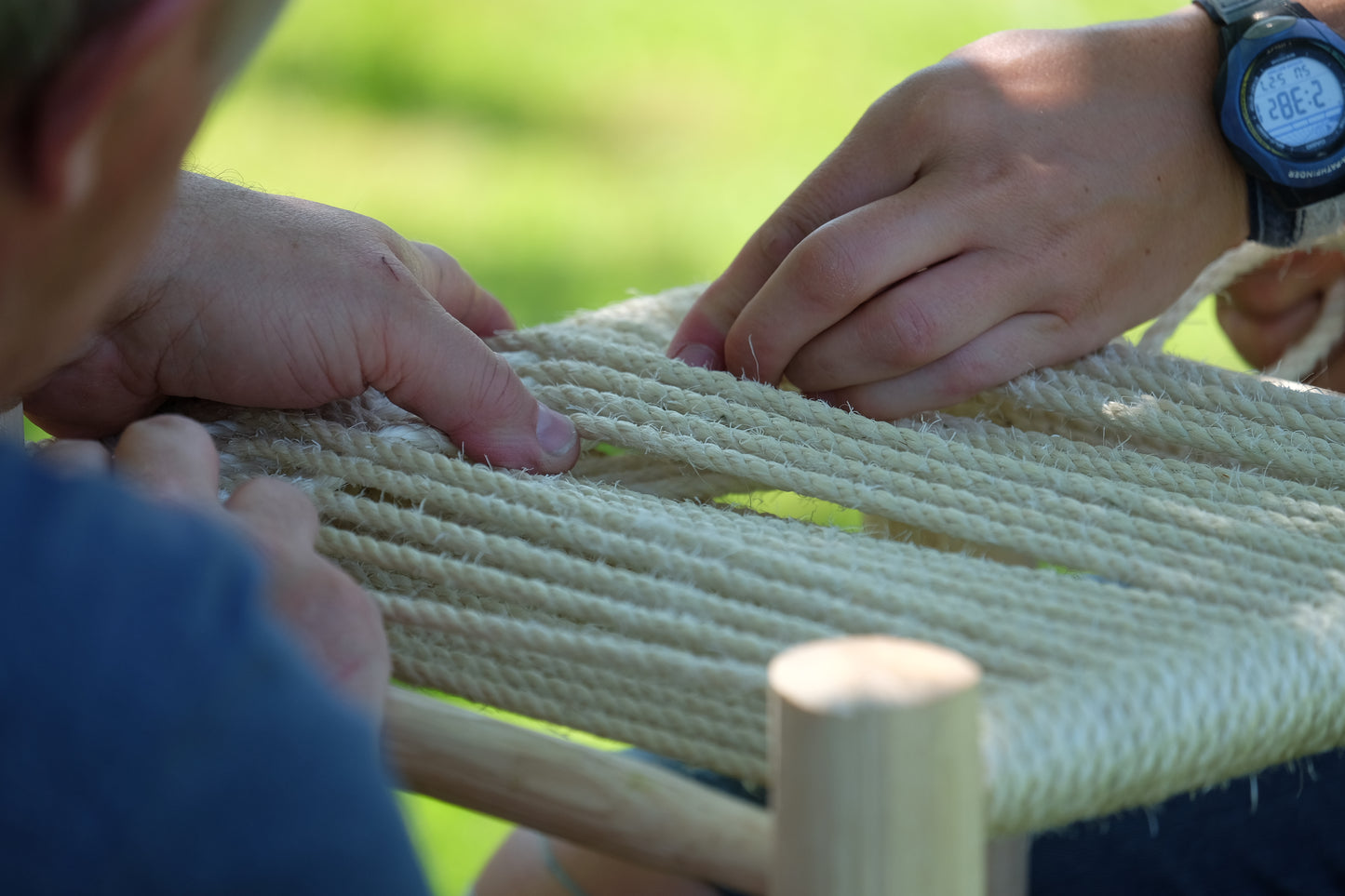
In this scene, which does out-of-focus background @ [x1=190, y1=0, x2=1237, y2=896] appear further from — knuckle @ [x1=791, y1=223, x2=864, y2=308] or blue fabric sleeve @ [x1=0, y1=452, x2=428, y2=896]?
blue fabric sleeve @ [x1=0, y1=452, x2=428, y2=896]

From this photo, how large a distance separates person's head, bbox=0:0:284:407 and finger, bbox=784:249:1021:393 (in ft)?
1.32

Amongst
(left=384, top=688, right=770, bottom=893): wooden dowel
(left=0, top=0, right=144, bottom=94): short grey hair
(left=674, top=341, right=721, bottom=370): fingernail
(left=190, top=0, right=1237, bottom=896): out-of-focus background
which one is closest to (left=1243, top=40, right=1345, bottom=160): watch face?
(left=674, top=341, right=721, bottom=370): fingernail

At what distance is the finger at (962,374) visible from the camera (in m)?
0.74

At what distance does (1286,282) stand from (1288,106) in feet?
0.62

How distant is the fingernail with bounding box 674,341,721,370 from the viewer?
0.79 meters

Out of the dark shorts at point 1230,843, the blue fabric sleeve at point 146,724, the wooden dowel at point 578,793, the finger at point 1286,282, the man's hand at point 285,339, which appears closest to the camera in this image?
the blue fabric sleeve at point 146,724

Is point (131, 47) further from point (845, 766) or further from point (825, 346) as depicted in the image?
point (825, 346)

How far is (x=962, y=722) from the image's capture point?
0.38 meters

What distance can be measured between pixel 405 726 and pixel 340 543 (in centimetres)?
17

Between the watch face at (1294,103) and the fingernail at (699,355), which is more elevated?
the watch face at (1294,103)

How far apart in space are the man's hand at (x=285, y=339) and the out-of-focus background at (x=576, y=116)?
1.53 meters

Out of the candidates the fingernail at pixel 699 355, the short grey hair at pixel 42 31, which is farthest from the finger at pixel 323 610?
the fingernail at pixel 699 355

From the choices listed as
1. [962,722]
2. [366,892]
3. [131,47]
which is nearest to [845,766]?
[962,722]

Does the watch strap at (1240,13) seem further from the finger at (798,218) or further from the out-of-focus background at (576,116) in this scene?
the out-of-focus background at (576,116)
